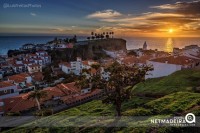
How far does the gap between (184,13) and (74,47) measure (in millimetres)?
38798

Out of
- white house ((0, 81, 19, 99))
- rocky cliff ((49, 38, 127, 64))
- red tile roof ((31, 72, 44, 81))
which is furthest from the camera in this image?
rocky cliff ((49, 38, 127, 64))

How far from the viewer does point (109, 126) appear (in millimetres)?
Answer: 7160

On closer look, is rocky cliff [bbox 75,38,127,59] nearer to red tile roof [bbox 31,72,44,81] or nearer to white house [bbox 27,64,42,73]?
white house [bbox 27,64,42,73]

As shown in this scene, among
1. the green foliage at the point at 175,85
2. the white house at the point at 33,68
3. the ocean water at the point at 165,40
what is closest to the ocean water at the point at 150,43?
the ocean water at the point at 165,40

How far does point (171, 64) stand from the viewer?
62.0 ft

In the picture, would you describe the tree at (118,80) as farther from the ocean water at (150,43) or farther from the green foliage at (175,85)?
the green foliage at (175,85)

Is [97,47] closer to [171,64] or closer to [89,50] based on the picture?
[89,50]

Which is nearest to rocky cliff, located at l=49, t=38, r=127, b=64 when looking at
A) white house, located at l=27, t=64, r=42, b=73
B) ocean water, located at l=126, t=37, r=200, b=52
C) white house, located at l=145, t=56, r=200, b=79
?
white house, located at l=27, t=64, r=42, b=73

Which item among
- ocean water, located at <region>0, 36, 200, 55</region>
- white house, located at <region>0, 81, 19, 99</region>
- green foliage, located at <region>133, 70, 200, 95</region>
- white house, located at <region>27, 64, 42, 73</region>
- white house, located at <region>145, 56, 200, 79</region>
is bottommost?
white house, located at <region>0, 81, 19, 99</region>

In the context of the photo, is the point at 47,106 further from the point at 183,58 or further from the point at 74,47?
the point at 74,47

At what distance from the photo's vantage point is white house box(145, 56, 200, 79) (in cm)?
1865

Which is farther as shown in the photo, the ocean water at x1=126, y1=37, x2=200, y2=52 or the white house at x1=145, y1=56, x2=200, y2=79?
the white house at x1=145, y1=56, x2=200, y2=79

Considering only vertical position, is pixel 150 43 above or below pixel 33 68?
above

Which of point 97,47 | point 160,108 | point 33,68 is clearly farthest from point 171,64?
point 97,47
